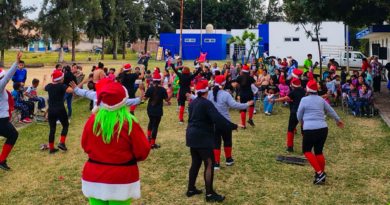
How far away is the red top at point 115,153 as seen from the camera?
3609mm

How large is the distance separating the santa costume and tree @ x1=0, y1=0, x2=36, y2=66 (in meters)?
39.6

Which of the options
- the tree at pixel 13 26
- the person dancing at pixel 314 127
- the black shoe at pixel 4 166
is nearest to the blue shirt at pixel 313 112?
the person dancing at pixel 314 127

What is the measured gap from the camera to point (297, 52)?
138 ft

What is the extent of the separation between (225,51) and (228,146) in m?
47.4

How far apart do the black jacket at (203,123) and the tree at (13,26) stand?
125 feet

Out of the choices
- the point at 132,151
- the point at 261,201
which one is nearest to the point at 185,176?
the point at 261,201

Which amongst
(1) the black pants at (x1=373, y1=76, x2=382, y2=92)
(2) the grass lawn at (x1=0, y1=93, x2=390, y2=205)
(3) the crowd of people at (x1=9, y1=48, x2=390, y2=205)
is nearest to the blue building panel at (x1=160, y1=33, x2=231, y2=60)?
(1) the black pants at (x1=373, y1=76, x2=382, y2=92)

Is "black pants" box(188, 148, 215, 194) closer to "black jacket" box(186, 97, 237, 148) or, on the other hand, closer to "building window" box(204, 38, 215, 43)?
"black jacket" box(186, 97, 237, 148)

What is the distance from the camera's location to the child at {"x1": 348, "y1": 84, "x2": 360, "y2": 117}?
43.5 feet

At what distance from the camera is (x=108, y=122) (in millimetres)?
3557

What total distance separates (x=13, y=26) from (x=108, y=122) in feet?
138

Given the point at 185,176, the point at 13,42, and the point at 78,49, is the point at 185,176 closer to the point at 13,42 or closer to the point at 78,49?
the point at 13,42

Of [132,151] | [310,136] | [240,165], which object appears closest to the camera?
[132,151]

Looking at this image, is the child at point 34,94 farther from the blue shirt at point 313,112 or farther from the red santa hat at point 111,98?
the red santa hat at point 111,98
